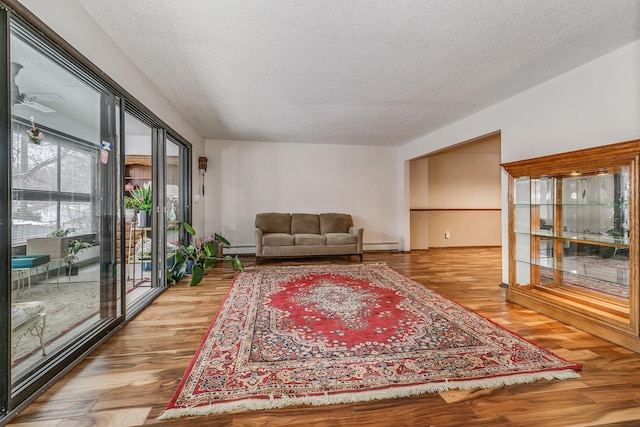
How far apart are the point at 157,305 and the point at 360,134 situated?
4.18 metres

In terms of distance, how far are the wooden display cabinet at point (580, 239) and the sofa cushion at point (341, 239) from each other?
2.56 metres

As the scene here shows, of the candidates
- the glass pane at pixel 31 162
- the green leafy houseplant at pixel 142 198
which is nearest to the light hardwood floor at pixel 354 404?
the glass pane at pixel 31 162

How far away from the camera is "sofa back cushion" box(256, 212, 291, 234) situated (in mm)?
5406

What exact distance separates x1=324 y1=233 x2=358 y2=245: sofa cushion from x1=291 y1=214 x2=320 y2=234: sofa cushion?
0.53m

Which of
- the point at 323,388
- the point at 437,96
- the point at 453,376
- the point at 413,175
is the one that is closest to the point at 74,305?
the point at 323,388

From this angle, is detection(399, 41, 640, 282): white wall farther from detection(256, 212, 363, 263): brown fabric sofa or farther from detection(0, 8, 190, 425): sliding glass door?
detection(0, 8, 190, 425): sliding glass door

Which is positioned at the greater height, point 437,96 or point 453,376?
point 437,96

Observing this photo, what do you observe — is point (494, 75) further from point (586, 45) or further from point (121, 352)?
point (121, 352)

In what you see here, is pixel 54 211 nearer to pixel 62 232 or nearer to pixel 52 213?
pixel 52 213

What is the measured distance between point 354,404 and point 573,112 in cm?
323

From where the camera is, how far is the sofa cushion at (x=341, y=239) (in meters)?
5.09

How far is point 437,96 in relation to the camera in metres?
3.35

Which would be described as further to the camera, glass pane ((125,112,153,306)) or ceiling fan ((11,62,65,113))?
glass pane ((125,112,153,306))

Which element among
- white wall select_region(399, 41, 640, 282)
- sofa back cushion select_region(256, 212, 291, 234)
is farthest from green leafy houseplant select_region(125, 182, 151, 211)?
white wall select_region(399, 41, 640, 282)
